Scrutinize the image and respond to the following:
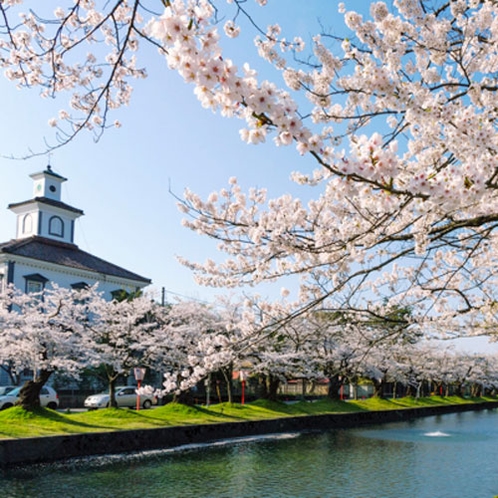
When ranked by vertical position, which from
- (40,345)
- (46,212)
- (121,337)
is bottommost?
(40,345)

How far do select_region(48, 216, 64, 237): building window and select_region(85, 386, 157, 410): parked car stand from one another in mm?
9762

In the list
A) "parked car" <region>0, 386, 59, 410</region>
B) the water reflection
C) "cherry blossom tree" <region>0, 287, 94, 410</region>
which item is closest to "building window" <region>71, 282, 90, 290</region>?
"parked car" <region>0, 386, 59, 410</region>

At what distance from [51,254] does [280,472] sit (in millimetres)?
19806

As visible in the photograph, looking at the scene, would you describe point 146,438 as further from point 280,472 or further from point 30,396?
point 280,472

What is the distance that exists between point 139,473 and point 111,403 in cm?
628

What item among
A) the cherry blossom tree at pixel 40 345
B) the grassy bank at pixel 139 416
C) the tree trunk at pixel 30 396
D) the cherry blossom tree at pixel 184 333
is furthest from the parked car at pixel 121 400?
the tree trunk at pixel 30 396

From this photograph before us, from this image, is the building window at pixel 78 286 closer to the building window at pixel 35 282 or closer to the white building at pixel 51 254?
the white building at pixel 51 254

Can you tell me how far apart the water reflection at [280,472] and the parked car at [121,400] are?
8.09 m

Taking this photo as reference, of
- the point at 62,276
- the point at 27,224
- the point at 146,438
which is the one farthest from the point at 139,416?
the point at 27,224

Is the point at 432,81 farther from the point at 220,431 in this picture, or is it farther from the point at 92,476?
the point at 220,431

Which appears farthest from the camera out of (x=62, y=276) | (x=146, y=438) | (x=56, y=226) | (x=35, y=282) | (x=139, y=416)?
(x=56, y=226)

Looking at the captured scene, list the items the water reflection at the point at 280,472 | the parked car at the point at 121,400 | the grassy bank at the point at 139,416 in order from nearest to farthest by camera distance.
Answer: the water reflection at the point at 280,472
the grassy bank at the point at 139,416
the parked car at the point at 121,400

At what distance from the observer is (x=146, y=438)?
1430 centimetres

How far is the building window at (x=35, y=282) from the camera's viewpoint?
26.2 m
